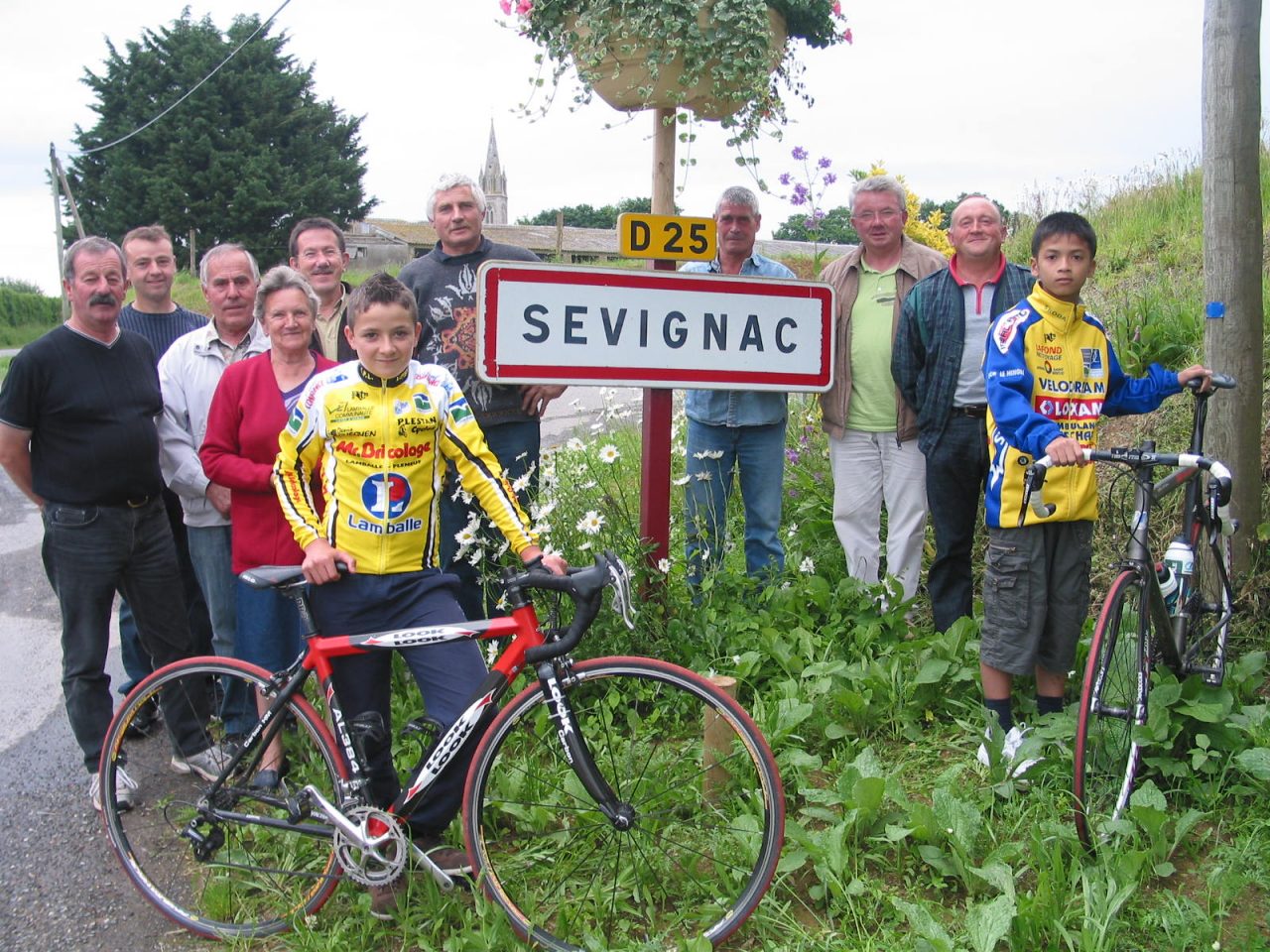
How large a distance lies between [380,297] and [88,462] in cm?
151

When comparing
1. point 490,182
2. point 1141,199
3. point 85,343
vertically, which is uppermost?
point 490,182

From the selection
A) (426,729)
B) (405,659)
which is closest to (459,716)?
(426,729)

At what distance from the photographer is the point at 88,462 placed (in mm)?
3879

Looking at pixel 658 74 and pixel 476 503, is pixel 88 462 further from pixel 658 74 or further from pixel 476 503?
pixel 658 74

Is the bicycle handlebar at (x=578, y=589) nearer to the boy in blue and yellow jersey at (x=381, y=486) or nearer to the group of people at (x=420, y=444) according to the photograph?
the group of people at (x=420, y=444)

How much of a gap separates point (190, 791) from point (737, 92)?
3.43 m

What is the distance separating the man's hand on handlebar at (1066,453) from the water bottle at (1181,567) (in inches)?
21.5

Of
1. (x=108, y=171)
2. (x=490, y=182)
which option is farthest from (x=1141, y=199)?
(x=490, y=182)

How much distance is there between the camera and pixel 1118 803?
9.90ft

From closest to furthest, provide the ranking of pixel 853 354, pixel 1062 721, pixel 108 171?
pixel 1062 721 → pixel 853 354 → pixel 108 171

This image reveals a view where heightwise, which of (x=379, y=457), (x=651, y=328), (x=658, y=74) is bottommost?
(x=379, y=457)

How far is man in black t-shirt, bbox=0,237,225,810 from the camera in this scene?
3.83 m

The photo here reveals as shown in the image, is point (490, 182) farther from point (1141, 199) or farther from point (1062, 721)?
point (1062, 721)

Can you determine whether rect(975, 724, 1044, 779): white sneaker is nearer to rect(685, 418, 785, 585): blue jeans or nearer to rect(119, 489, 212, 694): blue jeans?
rect(685, 418, 785, 585): blue jeans
